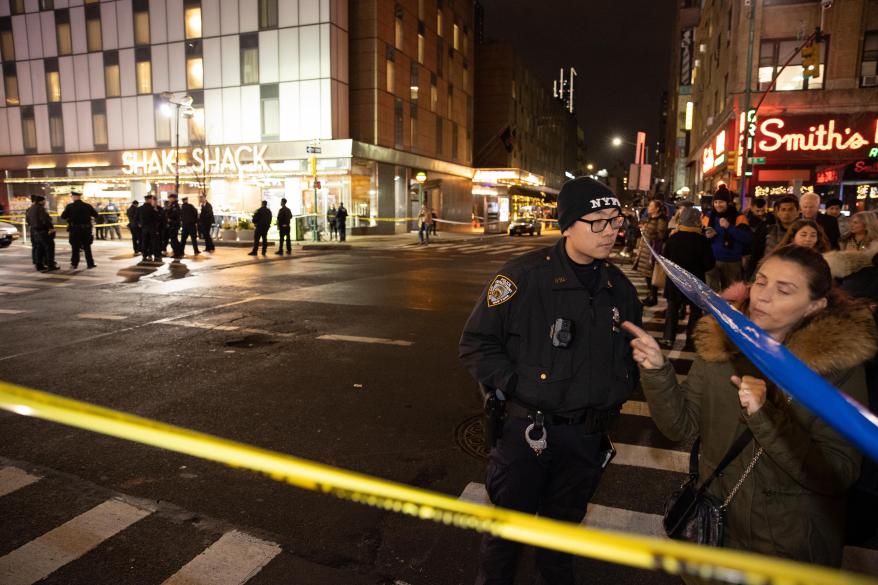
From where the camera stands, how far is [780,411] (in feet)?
6.19

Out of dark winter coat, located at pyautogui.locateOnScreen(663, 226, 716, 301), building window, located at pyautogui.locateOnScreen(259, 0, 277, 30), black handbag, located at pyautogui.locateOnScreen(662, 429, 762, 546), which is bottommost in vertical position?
black handbag, located at pyautogui.locateOnScreen(662, 429, 762, 546)

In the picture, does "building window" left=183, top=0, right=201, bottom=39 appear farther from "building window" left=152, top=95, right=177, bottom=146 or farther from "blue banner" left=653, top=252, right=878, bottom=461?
"blue banner" left=653, top=252, right=878, bottom=461

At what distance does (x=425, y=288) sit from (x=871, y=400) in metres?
10.6

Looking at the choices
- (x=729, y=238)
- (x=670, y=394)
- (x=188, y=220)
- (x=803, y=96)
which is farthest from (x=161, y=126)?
(x=670, y=394)

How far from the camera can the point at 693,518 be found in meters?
2.09

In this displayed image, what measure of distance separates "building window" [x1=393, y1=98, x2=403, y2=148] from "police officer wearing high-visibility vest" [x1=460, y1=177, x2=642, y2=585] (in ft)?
125

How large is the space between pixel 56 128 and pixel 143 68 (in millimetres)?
8967

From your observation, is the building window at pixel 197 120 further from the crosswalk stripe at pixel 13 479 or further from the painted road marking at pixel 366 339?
the crosswalk stripe at pixel 13 479

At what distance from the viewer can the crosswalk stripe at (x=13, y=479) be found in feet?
12.7

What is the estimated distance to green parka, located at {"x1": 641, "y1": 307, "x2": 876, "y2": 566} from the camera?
1.86 metres

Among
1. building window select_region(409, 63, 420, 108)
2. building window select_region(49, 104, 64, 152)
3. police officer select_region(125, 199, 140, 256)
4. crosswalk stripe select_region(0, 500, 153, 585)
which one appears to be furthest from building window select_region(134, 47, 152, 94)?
crosswalk stripe select_region(0, 500, 153, 585)

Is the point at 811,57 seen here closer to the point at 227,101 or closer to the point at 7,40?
the point at 227,101

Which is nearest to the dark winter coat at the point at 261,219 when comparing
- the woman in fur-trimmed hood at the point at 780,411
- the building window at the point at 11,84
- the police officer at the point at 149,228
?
the police officer at the point at 149,228

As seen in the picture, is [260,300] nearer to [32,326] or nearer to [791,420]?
[32,326]
